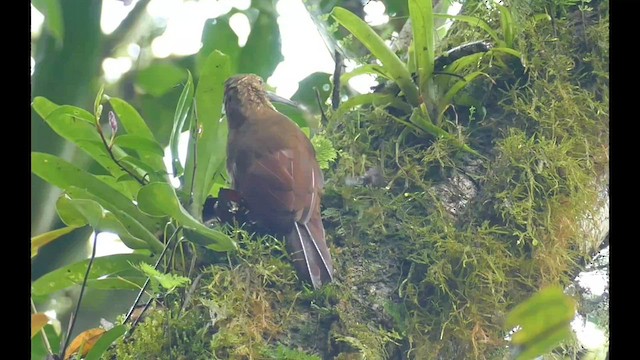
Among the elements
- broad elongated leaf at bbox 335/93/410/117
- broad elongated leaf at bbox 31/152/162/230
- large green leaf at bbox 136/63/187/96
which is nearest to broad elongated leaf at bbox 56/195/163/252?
broad elongated leaf at bbox 31/152/162/230

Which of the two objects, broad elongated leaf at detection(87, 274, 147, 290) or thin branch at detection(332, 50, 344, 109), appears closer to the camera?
broad elongated leaf at detection(87, 274, 147, 290)

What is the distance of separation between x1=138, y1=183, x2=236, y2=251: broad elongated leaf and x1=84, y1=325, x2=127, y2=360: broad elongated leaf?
15cm

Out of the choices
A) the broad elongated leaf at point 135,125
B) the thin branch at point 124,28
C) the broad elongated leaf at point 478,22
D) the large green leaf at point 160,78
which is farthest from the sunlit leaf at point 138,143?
the broad elongated leaf at point 478,22

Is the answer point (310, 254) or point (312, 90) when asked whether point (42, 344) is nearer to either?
point (310, 254)

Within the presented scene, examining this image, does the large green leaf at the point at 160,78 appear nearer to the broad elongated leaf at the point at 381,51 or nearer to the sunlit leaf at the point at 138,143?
the sunlit leaf at the point at 138,143

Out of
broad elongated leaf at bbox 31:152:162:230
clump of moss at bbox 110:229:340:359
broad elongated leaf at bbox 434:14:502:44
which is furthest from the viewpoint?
broad elongated leaf at bbox 434:14:502:44

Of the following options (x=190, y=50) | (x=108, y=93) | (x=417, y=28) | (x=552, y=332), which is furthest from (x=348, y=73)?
(x=552, y=332)

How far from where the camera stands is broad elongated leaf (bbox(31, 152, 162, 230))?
37.2 inches

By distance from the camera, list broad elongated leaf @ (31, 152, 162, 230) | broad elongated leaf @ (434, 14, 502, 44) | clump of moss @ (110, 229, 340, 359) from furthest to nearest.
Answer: broad elongated leaf @ (434, 14, 502, 44) → broad elongated leaf @ (31, 152, 162, 230) → clump of moss @ (110, 229, 340, 359)

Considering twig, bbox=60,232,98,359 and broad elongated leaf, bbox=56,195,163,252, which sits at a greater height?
broad elongated leaf, bbox=56,195,163,252

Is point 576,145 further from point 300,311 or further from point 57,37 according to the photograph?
point 57,37

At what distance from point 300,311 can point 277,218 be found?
0.14 metres

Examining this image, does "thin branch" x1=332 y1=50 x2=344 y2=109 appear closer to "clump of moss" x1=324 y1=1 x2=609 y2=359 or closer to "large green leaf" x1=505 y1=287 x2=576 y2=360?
"clump of moss" x1=324 y1=1 x2=609 y2=359

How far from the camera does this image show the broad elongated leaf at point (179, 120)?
0.99 metres
